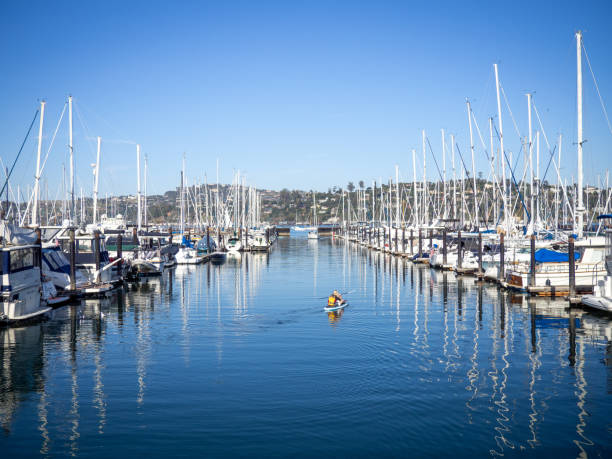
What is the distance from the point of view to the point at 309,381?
23578mm

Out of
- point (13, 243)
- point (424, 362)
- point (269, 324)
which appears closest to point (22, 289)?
point (13, 243)

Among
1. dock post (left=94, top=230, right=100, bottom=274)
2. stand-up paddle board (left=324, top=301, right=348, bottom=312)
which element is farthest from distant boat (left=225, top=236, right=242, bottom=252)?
stand-up paddle board (left=324, top=301, right=348, bottom=312)

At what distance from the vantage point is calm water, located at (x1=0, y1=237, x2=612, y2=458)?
57.8 ft

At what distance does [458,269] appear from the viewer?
6306cm

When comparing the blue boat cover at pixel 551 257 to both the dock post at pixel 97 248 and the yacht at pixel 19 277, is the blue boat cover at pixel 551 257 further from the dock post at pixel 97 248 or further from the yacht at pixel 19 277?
the yacht at pixel 19 277

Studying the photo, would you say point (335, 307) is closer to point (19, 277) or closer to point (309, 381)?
point (309, 381)

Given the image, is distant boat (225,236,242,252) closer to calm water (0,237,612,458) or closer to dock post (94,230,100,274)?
dock post (94,230,100,274)

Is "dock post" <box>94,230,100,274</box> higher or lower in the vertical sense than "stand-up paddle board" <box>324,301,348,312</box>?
higher

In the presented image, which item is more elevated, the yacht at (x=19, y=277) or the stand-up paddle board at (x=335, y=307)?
the yacht at (x=19, y=277)

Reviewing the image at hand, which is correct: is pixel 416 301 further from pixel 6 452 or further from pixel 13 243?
pixel 6 452

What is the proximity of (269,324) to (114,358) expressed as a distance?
10.9m

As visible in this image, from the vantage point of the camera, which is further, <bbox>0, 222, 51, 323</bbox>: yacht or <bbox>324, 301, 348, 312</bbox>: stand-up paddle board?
<bbox>324, 301, 348, 312</bbox>: stand-up paddle board

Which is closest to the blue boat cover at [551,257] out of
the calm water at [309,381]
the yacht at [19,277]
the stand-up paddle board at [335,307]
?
the calm water at [309,381]

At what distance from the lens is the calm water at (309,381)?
17.6m
